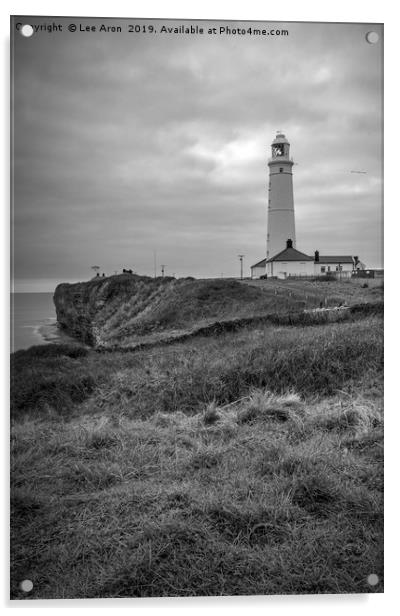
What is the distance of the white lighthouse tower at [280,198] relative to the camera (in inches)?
174

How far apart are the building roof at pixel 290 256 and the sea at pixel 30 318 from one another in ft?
11.4

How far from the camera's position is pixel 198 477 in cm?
326

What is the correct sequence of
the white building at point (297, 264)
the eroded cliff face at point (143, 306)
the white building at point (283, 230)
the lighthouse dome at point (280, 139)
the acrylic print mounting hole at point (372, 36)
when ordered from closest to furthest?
the acrylic print mounting hole at point (372, 36) < the lighthouse dome at point (280, 139) < the white building at point (283, 230) < the eroded cliff face at point (143, 306) < the white building at point (297, 264)

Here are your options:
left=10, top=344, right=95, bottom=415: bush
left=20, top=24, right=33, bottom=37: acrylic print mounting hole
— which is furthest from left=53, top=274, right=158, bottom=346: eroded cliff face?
left=20, top=24, right=33, bottom=37: acrylic print mounting hole

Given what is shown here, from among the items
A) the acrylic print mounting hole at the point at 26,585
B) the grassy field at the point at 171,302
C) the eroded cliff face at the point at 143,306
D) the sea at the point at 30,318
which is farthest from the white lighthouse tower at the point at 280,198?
the acrylic print mounting hole at the point at 26,585

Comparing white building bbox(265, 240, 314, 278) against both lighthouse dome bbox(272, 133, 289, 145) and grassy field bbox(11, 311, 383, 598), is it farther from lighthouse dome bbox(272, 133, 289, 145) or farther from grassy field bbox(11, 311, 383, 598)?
lighthouse dome bbox(272, 133, 289, 145)

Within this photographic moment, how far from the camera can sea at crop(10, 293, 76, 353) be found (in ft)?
10.7

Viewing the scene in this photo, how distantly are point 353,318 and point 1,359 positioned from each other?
4491 mm

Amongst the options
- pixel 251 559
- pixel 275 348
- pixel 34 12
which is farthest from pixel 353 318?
pixel 34 12

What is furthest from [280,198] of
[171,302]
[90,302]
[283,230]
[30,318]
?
[30,318]

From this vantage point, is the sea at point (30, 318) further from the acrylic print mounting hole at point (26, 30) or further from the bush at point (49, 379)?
the acrylic print mounting hole at point (26, 30)

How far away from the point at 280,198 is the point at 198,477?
3.47 meters

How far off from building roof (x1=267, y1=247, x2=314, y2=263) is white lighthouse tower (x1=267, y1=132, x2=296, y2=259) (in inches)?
34.7

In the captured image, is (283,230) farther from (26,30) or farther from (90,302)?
(26,30)
